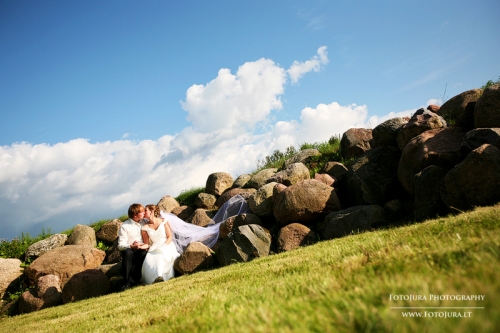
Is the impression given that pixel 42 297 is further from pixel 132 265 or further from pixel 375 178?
pixel 375 178

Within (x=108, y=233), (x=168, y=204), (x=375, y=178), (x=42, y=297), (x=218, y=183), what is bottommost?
(x=42, y=297)

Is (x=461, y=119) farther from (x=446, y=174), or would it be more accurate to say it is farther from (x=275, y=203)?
(x=275, y=203)

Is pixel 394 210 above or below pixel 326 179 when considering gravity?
below

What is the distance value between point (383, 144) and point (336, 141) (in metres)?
5.29

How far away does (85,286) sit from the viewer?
10078 mm

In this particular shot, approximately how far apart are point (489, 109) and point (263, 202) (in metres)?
7.01

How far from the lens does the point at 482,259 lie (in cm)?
201

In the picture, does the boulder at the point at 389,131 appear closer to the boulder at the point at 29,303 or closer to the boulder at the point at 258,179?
the boulder at the point at 258,179

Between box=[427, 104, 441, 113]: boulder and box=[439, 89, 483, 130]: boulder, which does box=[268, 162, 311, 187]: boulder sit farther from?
box=[439, 89, 483, 130]: boulder

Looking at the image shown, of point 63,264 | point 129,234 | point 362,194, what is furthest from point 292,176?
point 63,264

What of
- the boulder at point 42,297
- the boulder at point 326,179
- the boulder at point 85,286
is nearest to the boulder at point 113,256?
the boulder at point 42,297

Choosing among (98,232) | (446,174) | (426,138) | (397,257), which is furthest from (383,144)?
(98,232)

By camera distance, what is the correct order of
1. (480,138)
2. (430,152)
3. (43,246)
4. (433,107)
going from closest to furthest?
(480,138) < (430,152) < (433,107) < (43,246)

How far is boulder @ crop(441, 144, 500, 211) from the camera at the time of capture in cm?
593
